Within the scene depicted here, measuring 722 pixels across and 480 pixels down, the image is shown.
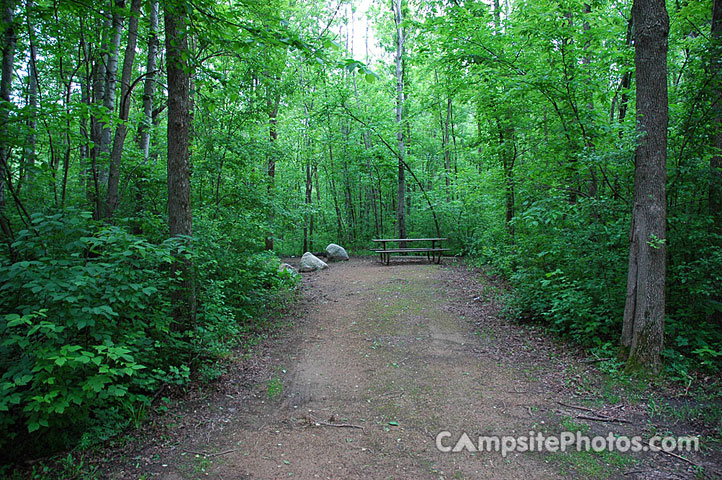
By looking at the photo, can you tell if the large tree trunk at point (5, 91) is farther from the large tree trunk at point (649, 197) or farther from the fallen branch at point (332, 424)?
the large tree trunk at point (649, 197)

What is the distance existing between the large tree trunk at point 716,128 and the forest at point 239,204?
0.02 metres

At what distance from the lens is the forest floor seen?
3.04m

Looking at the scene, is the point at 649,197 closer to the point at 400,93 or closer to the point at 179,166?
the point at 179,166

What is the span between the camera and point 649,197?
178 inches

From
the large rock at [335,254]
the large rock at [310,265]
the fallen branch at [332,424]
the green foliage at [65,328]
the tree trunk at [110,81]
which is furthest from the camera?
the large rock at [335,254]

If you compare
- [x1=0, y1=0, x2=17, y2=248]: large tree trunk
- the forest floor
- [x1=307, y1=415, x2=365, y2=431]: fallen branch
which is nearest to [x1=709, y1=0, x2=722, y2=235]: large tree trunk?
the forest floor

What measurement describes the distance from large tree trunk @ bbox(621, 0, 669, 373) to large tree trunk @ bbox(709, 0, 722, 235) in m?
0.60

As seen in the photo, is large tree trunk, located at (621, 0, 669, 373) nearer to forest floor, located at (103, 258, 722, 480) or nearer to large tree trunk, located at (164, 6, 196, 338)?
forest floor, located at (103, 258, 722, 480)

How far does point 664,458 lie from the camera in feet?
10.1

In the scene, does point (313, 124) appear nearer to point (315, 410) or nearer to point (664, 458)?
point (315, 410)

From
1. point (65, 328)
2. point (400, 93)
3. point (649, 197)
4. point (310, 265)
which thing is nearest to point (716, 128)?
point (649, 197)

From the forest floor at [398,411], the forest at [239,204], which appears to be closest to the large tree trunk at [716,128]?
the forest at [239,204]

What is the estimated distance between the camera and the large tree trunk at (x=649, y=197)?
4469 millimetres

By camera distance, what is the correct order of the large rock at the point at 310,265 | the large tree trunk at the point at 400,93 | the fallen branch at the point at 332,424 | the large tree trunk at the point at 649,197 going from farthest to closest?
the large tree trunk at the point at 400,93, the large rock at the point at 310,265, the large tree trunk at the point at 649,197, the fallen branch at the point at 332,424
